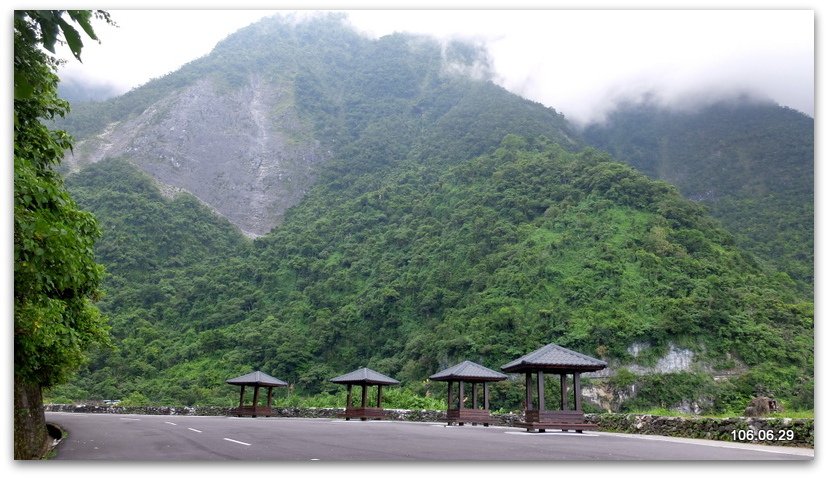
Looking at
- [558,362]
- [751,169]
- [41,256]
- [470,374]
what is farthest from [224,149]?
[41,256]

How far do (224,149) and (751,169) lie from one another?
5826 centimetres

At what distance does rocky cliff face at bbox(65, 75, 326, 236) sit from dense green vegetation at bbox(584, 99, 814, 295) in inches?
1531

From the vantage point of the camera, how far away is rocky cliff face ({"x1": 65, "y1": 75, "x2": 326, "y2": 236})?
204ft

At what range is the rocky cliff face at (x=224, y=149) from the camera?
62.1 metres

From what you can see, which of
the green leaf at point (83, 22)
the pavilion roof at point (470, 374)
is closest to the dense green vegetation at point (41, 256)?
the green leaf at point (83, 22)

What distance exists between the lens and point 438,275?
37.9 meters

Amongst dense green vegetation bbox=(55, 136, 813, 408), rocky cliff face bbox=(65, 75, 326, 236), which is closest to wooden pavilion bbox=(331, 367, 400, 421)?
dense green vegetation bbox=(55, 136, 813, 408)

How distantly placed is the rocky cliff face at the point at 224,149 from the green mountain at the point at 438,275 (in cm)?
62

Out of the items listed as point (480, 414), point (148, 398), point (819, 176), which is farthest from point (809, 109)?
point (148, 398)

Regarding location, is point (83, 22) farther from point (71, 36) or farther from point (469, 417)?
point (469, 417)

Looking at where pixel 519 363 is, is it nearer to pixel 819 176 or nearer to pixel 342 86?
pixel 819 176

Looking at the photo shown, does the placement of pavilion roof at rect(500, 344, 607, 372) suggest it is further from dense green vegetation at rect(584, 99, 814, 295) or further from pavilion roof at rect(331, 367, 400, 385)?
pavilion roof at rect(331, 367, 400, 385)

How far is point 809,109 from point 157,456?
9.10m

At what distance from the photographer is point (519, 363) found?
45.3ft
